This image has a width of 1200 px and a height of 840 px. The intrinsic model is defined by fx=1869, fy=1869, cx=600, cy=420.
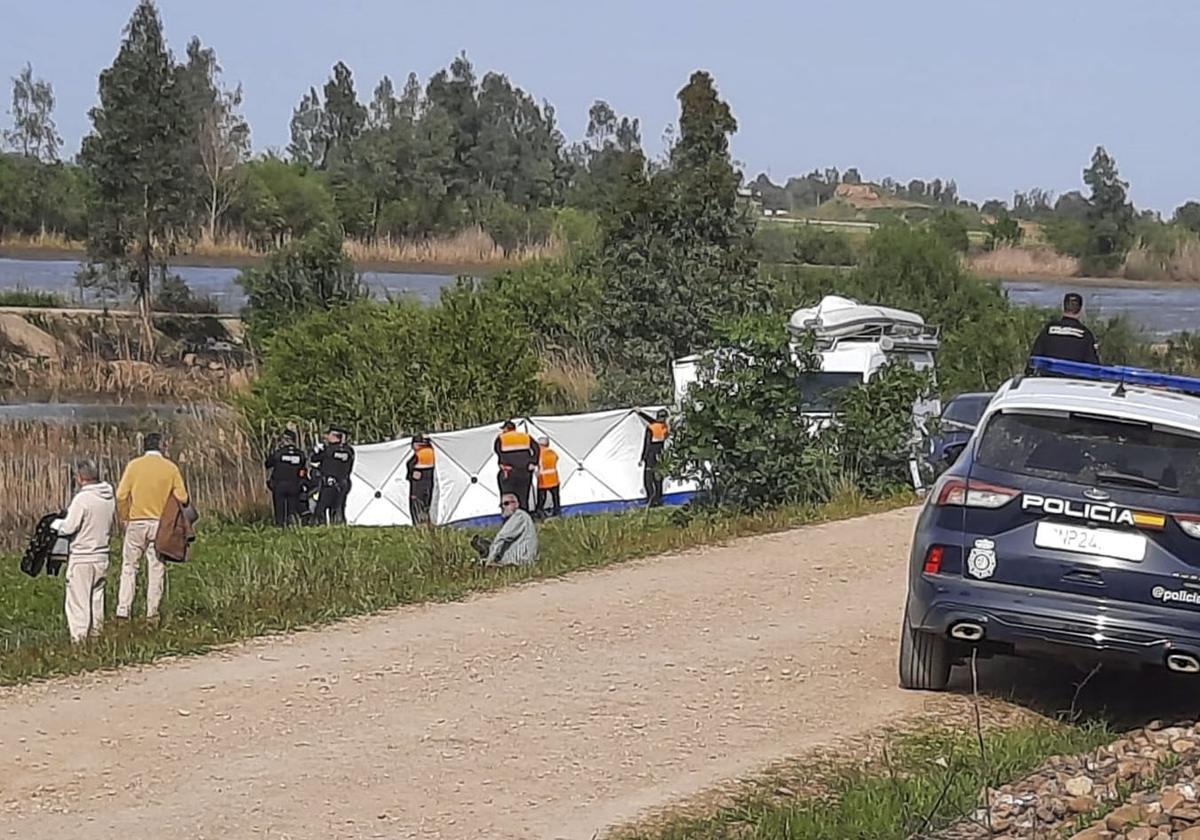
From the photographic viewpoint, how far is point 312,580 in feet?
43.9

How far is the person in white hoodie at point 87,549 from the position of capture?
43.4ft

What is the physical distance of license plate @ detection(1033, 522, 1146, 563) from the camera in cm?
827

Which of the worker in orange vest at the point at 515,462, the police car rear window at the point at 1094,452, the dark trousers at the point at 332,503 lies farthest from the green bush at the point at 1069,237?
the police car rear window at the point at 1094,452

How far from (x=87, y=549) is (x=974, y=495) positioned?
23.6ft

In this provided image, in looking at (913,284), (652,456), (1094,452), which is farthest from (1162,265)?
(1094,452)

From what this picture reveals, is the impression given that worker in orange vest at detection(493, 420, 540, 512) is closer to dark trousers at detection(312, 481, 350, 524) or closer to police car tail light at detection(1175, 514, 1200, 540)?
dark trousers at detection(312, 481, 350, 524)

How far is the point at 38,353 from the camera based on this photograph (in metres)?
53.7

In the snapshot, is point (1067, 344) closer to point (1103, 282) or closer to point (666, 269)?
point (666, 269)

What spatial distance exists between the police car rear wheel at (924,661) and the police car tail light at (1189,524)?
56.3 inches

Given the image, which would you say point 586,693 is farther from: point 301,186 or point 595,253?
point 301,186

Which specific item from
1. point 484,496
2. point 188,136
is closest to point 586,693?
point 484,496

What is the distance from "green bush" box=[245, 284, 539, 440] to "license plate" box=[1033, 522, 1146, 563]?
80.0ft

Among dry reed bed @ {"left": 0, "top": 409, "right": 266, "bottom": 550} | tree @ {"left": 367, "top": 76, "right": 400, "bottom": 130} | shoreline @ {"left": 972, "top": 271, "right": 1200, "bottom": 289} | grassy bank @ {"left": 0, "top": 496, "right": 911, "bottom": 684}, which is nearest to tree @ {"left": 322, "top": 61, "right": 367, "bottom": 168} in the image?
tree @ {"left": 367, "top": 76, "right": 400, "bottom": 130}

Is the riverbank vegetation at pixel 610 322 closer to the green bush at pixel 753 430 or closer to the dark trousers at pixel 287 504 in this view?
the green bush at pixel 753 430
